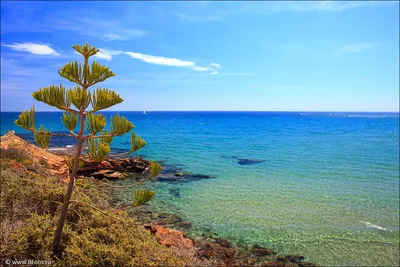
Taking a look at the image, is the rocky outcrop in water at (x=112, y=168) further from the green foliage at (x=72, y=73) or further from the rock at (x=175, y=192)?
the green foliage at (x=72, y=73)

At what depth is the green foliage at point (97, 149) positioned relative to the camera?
5695 millimetres

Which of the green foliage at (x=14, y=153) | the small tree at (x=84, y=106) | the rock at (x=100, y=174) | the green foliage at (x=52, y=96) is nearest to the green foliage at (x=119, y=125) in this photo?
the small tree at (x=84, y=106)

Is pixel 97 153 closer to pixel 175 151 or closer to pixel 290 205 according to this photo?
pixel 290 205

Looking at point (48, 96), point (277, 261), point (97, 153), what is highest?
point (48, 96)

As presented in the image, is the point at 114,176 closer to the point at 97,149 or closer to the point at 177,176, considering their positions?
the point at 177,176

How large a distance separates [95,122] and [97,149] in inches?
25.9

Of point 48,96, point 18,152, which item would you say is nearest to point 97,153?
point 48,96

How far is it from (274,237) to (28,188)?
10636 millimetres

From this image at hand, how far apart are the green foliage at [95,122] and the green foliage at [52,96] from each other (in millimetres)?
597

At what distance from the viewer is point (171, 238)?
1085cm

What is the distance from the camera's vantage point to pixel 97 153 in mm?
5773

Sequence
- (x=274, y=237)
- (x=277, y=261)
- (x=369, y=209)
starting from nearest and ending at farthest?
(x=277, y=261) < (x=274, y=237) < (x=369, y=209)

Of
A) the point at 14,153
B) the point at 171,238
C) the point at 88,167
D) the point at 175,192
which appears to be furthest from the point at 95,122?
the point at 88,167

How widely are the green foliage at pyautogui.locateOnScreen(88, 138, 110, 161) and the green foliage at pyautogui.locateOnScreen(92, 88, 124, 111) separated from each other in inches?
29.1
